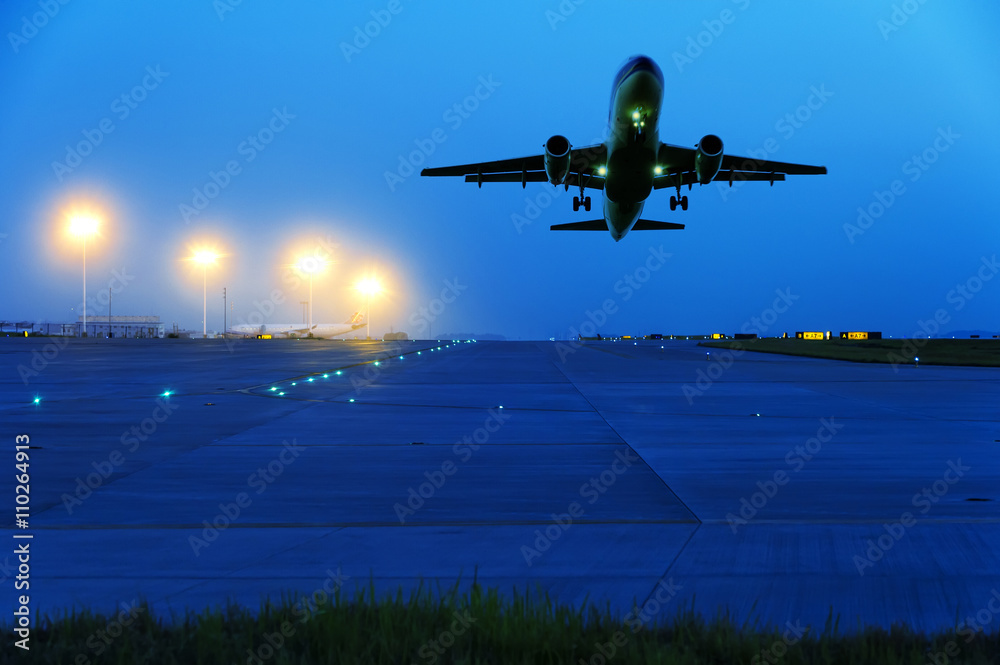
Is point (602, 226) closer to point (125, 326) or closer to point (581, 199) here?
point (581, 199)

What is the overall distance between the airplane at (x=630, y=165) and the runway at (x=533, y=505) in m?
9.98

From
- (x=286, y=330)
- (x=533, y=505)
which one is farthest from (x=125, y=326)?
(x=533, y=505)

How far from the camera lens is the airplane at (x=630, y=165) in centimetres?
2356

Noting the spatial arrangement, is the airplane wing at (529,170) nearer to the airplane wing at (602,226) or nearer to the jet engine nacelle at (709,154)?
the jet engine nacelle at (709,154)

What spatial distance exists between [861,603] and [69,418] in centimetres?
1440

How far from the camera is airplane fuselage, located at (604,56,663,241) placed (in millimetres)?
23094

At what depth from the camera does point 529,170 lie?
33531mm

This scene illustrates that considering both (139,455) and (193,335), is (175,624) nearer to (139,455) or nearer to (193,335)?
(139,455)

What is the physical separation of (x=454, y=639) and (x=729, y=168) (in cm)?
3272

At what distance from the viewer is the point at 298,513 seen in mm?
7480

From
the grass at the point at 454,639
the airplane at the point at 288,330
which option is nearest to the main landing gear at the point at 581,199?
the grass at the point at 454,639

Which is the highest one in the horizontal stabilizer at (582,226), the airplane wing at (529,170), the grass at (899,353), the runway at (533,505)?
the airplane wing at (529,170)

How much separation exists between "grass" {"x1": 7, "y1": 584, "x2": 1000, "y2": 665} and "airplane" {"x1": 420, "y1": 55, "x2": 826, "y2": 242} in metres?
20.6

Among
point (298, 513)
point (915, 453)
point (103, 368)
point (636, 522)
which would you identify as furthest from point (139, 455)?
point (103, 368)
